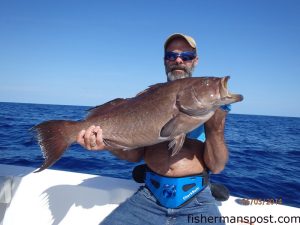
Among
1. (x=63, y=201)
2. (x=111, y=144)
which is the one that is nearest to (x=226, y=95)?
(x=111, y=144)

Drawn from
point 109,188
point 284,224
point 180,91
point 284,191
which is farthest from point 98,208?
point 284,191

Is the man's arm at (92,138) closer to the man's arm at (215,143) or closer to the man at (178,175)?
the man at (178,175)

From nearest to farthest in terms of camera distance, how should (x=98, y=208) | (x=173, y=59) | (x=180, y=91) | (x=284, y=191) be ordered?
1. (x=180, y=91)
2. (x=173, y=59)
3. (x=98, y=208)
4. (x=284, y=191)

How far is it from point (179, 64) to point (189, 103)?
923 millimetres

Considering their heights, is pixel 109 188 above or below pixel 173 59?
below

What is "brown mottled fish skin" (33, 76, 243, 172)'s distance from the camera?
3.27m

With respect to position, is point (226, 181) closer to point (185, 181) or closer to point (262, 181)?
point (262, 181)

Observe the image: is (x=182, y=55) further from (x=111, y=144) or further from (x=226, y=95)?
(x=111, y=144)

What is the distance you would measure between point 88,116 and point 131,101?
0.61 m

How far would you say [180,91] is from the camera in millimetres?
3400

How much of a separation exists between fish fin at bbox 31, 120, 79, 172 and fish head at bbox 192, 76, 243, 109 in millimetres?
1614

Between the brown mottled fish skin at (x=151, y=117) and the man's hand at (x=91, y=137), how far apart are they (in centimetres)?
6

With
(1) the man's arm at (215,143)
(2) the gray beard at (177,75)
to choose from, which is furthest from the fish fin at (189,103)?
(2) the gray beard at (177,75)

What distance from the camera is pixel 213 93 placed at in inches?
126
